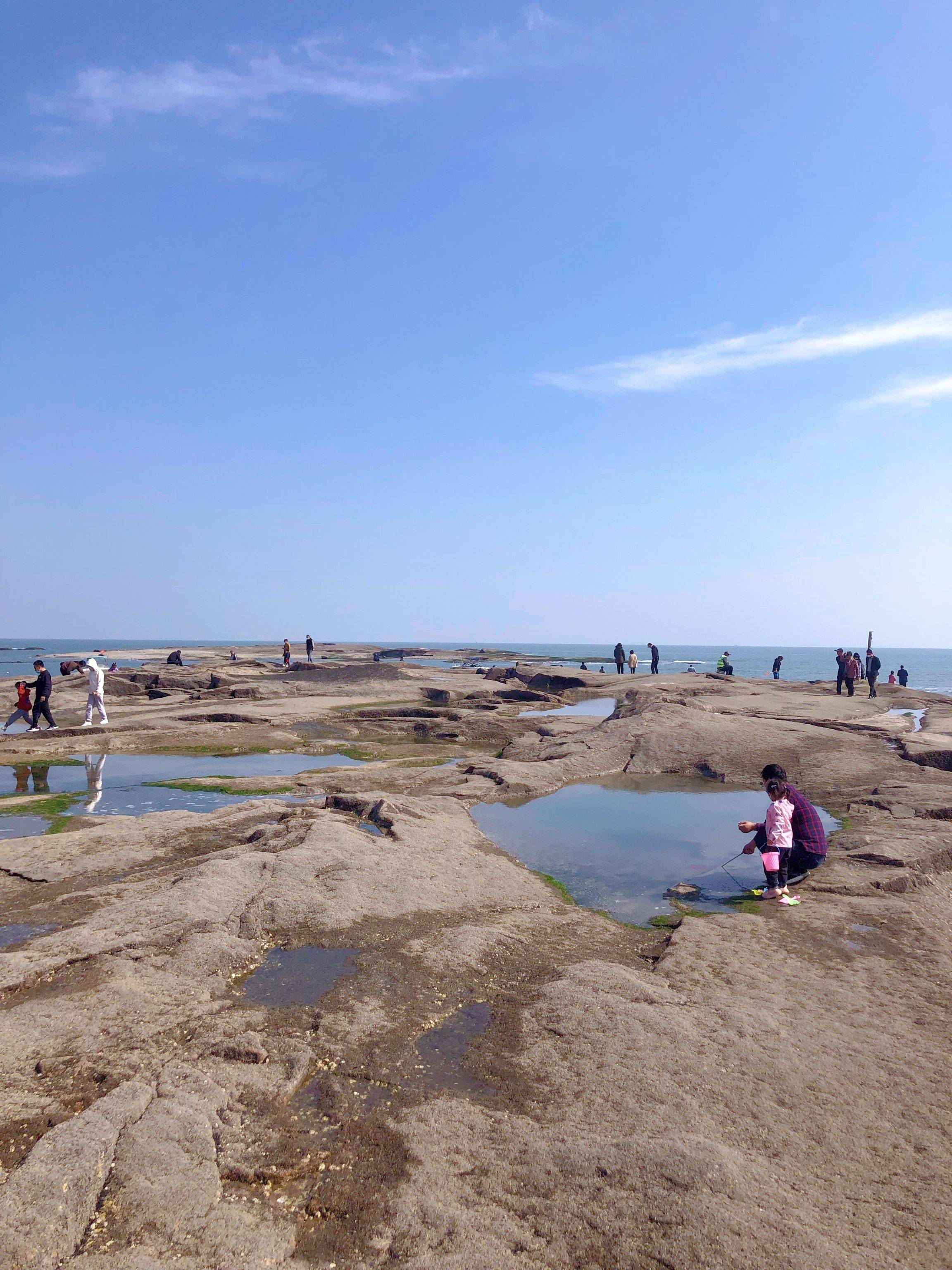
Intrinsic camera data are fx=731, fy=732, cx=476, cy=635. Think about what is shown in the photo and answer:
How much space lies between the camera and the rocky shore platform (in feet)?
9.34

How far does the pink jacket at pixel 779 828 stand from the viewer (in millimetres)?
7410

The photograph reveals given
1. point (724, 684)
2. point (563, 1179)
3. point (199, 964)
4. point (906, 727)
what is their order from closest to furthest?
point (563, 1179)
point (199, 964)
point (906, 727)
point (724, 684)

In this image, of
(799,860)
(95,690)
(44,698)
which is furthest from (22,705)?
(799,860)

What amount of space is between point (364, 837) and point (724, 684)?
2441 centimetres

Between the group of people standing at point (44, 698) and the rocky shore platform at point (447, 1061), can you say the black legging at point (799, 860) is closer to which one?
the rocky shore platform at point (447, 1061)

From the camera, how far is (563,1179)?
3102mm

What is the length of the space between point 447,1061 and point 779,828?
4.64m

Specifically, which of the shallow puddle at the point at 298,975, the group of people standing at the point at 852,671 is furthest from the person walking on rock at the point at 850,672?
the shallow puddle at the point at 298,975

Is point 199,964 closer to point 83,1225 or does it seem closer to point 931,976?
point 83,1225

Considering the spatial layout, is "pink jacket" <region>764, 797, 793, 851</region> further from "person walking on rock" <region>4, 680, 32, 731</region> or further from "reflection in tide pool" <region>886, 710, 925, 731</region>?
"person walking on rock" <region>4, 680, 32, 731</region>

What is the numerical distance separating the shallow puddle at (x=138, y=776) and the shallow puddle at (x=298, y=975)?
5.05 m

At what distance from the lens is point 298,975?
5160mm

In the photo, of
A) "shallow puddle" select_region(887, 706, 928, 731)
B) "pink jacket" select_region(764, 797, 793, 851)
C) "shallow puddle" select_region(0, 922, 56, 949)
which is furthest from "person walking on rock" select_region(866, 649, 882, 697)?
"shallow puddle" select_region(0, 922, 56, 949)

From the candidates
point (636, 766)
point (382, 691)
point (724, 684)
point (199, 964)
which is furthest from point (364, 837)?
point (724, 684)
